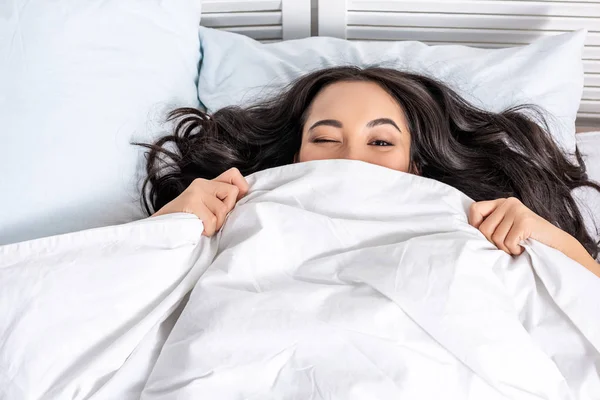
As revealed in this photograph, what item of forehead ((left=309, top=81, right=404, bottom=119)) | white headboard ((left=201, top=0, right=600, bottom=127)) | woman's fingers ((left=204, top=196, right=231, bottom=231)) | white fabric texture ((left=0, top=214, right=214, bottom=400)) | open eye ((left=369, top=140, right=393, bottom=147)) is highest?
white headboard ((left=201, top=0, right=600, bottom=127))

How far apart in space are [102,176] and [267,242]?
417 millimetres

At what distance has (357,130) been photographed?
4.10 ft

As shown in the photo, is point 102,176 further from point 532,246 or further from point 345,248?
point 532,246

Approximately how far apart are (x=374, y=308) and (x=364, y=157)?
36 cm

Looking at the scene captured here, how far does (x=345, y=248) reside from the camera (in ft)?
3.54

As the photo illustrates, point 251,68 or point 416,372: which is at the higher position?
point 251,68

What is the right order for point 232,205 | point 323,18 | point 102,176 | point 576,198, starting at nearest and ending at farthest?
point 232,205 → point 102,176 → point 576,198 → point 323,18

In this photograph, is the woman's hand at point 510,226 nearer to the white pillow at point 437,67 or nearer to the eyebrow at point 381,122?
the eyebrow at point 381,122

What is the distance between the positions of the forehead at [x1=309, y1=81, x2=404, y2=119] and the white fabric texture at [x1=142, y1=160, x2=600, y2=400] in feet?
0.51

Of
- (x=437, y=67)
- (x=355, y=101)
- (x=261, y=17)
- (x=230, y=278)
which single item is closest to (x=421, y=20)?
(x=437, y=67)

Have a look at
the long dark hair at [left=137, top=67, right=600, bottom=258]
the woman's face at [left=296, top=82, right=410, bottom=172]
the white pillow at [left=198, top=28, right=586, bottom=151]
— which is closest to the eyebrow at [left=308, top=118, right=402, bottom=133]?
the woman's face at [left=296, top=82, right=410, bottom=172]

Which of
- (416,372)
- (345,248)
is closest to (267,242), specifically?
(345,248)

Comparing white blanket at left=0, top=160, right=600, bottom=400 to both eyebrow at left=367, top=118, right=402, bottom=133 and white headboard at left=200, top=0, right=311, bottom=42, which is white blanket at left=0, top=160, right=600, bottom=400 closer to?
eyebrow at left=367, top=118, right=402, bottom=133

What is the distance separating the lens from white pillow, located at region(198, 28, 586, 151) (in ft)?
5.02
